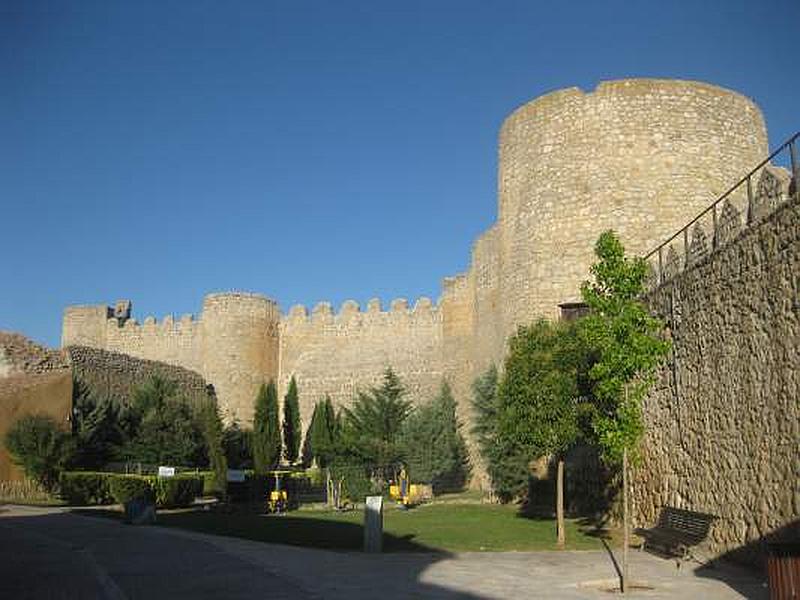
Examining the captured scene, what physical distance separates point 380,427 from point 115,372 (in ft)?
30.2

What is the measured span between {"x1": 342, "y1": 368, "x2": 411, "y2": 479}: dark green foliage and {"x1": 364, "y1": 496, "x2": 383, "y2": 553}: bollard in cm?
1339

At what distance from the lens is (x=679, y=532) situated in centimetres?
1052

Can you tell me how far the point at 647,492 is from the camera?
42.8 feet

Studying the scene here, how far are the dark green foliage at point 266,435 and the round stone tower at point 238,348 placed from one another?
460 centimetres

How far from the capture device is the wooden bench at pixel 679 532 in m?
9.91

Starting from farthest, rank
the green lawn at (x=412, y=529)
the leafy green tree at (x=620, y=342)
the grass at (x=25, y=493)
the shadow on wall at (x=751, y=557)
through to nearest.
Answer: the grass at (x=25, y=493) < the green lawn at (x=412, y=529) < the leafy green tree at (x=620, y=342) < the shadow on wall at (x=751, y=557)

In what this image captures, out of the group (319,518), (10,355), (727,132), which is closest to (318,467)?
(10,355)

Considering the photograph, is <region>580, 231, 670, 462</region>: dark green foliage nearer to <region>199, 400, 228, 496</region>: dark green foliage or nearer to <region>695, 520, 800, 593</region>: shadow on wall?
<region>695, 520, 800, 593</region>: shadow on wall

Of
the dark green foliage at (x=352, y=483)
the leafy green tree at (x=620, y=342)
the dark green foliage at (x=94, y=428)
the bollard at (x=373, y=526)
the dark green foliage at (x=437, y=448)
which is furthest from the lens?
the dark green foliage at (x=437, y=448)

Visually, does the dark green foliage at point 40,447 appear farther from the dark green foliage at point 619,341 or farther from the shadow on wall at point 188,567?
the dark green foliage at point 619,341

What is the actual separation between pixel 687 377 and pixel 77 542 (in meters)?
8.84

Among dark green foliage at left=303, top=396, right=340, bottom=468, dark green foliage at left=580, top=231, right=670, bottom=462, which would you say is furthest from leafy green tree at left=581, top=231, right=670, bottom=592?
dark green foliage at left=303, top=396, right=340, bottom=468

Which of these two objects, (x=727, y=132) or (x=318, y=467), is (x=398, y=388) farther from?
(x=727, y=132)

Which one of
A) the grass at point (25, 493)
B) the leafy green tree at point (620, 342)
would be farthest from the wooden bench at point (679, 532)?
the grass at point (25, 493)
